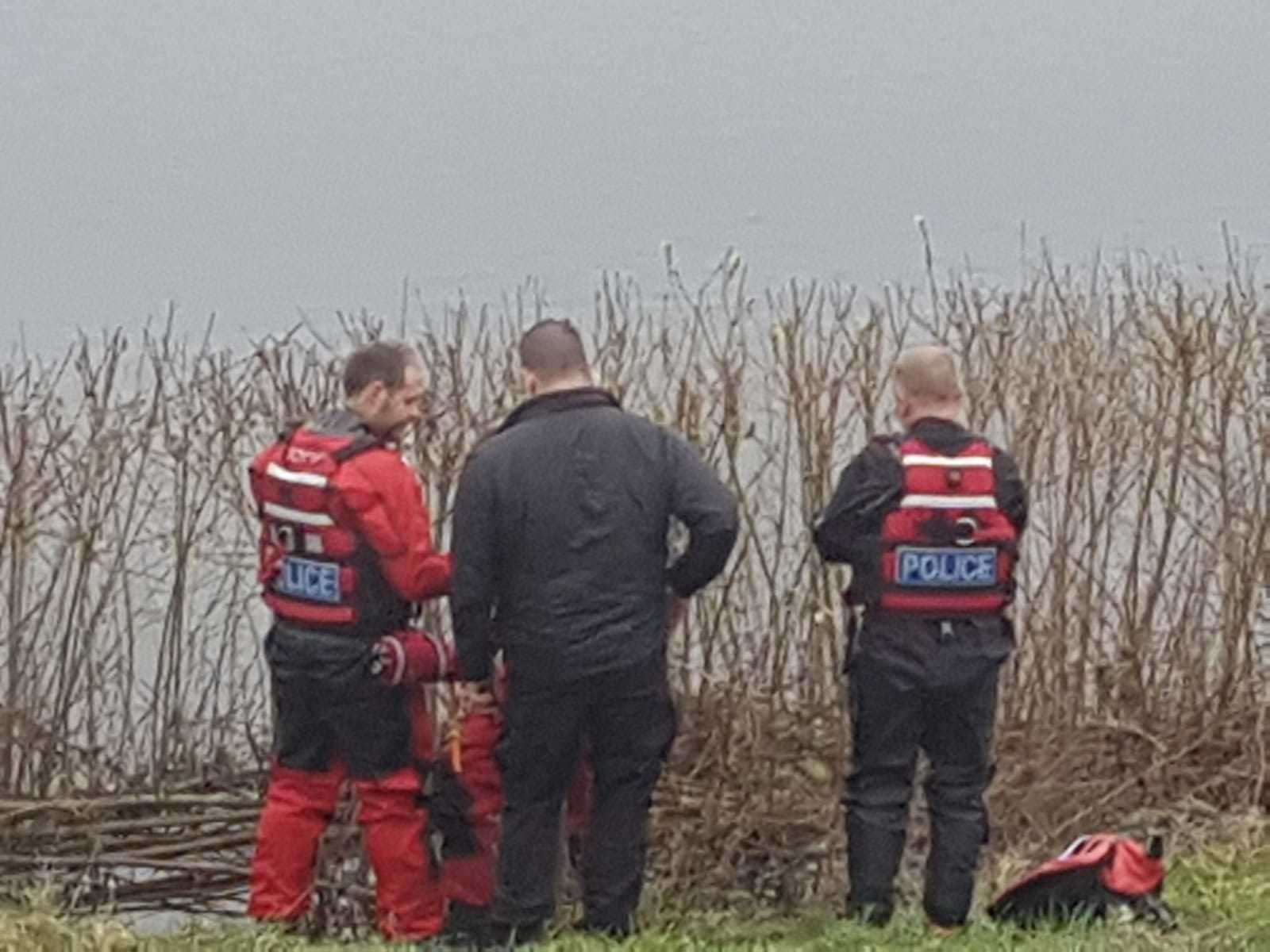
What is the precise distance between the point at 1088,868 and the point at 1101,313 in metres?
3.05

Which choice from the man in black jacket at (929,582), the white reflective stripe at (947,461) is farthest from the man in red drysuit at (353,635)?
the white reflective stripe at (947,461)

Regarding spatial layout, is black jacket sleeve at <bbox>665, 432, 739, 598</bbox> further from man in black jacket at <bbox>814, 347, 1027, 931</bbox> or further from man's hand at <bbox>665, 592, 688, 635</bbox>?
man in black jacket at <bbox>814, 347, 1027, 931</bbox>

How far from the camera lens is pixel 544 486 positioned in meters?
5.86

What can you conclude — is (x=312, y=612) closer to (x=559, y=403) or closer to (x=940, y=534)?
(x=559, y=403)

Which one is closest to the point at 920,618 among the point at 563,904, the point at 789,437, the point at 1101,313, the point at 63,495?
the point at 563,904

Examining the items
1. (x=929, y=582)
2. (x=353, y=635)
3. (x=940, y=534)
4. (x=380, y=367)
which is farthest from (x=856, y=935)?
(x=380, y=367)

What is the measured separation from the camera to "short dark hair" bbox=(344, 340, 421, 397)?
6.12 m

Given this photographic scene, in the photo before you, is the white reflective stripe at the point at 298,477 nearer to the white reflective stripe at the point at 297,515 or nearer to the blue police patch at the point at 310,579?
the white reflective stripe at the point at 297,515

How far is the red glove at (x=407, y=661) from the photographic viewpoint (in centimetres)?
616

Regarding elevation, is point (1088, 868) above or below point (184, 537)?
below

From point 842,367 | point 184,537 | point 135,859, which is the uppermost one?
point 842,367

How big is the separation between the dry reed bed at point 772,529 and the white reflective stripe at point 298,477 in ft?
5.48

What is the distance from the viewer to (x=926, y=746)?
20.8 ft

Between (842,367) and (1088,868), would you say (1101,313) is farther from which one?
(1088,868)
